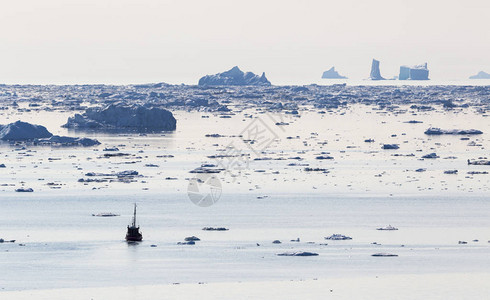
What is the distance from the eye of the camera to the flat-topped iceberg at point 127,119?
230 feet

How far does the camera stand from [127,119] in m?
70.9

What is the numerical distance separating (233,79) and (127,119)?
9717 cm

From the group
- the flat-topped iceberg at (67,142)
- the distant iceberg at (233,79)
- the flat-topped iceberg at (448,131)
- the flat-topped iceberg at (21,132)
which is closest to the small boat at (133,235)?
the flat-topped iceberg at (67,142)

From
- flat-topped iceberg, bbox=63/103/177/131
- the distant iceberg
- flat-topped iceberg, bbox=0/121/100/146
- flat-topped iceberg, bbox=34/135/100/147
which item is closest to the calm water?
flat-topped iceberg, bbox=34/135/100/147

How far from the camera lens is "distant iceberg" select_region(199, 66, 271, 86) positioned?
166 meters

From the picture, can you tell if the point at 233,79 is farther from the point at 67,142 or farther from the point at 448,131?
the point at 67,142

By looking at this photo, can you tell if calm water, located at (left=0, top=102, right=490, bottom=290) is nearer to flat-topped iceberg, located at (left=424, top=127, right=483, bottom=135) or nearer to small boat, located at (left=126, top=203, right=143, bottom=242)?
small boat, located at (left=126, top=203, right=143, bottom=242)

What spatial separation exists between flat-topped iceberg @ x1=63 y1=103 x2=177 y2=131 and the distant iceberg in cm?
9366

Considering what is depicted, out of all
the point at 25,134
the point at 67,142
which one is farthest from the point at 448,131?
the point at 25,134

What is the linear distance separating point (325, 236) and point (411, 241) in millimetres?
2282

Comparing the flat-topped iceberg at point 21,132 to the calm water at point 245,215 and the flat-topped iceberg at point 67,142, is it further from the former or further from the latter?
the calm water at point 245,215

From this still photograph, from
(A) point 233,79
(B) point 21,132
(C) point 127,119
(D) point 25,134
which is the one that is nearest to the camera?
(B) point 21,132

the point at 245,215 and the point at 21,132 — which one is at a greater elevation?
the point at 245,215

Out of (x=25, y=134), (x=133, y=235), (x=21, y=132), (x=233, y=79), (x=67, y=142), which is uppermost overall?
(x=133, y=235)
